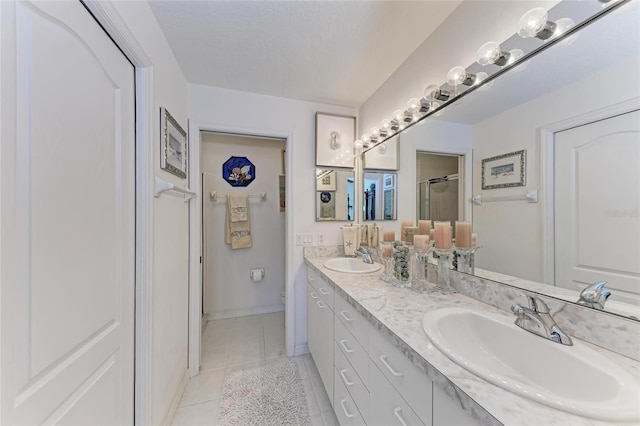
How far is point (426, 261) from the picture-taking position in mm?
1329

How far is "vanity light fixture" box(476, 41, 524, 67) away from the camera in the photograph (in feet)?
3.05

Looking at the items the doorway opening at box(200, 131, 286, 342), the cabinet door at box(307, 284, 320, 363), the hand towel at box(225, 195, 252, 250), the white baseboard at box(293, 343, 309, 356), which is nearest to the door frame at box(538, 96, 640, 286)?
the cabinet door at box(307, 284, 320, 363)

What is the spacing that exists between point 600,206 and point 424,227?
2.53ft

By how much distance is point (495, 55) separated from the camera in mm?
962

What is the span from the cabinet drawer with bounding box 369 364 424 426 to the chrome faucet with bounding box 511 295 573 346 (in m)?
0.43

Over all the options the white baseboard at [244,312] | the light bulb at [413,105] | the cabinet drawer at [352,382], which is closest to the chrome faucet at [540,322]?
the cabinet drawer at [352,382]

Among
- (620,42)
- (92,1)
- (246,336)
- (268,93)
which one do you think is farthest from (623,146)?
(246,336)

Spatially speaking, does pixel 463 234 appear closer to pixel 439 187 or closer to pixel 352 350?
pixel 439 187

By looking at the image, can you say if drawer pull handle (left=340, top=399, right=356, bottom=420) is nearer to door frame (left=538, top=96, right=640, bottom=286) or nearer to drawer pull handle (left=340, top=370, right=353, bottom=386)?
drawer pull handle (left=340, top=370, right=353, bottom=386)

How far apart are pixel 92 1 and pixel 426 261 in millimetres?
1797

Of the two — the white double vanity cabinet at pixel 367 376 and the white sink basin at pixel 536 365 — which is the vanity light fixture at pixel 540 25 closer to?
the white sink basin at pixel 536 365

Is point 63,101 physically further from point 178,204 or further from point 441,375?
point 441,375

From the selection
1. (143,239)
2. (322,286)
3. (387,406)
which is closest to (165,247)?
(143,239)

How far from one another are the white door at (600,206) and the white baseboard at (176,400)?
2097 millimetres
